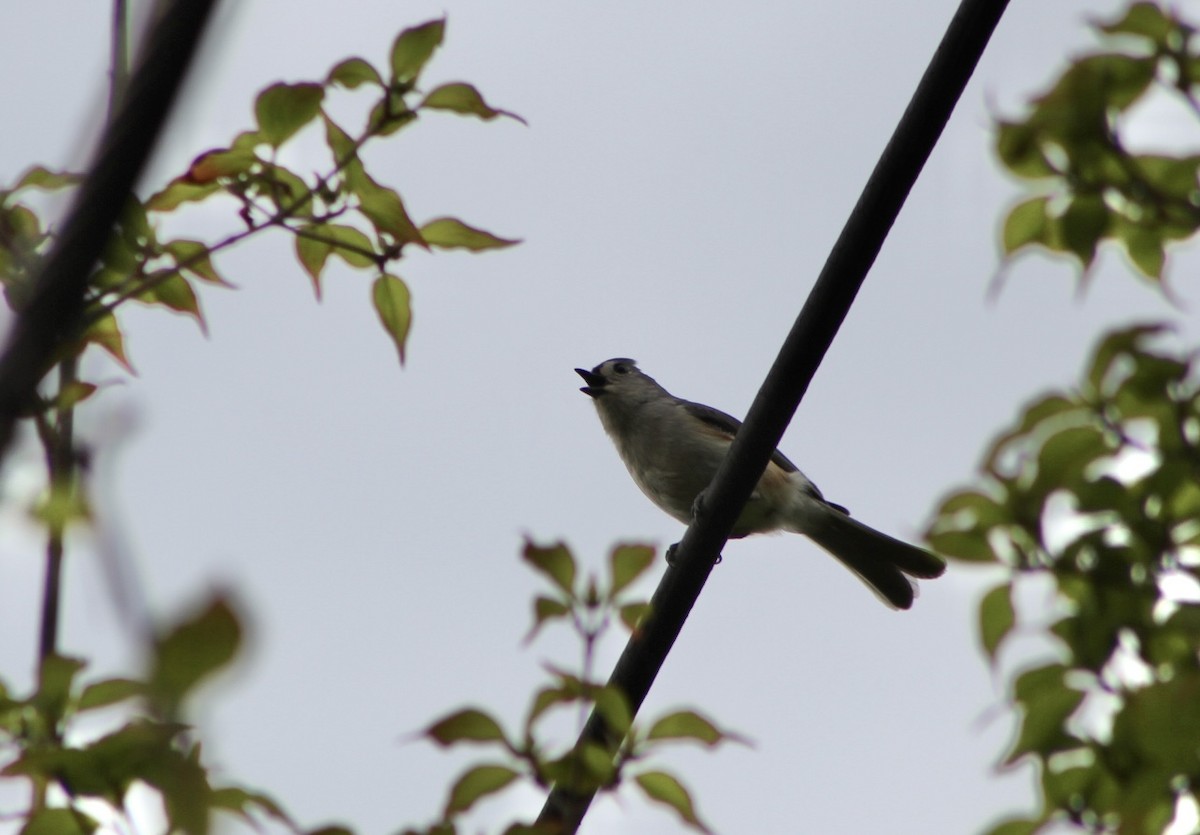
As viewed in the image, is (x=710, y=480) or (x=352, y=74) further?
(x=710, y=480)

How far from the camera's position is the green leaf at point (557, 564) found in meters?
2.02

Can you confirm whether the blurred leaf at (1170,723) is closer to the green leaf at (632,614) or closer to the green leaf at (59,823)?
the green leaf at (632,614)

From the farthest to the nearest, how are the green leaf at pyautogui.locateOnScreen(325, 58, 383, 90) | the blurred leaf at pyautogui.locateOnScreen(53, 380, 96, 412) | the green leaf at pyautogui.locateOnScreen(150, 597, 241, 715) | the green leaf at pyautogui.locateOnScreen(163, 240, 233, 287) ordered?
the green leaf at pyautogui.locateOnScreen(163, 240, 233, 287) < the green leaf at pyautogui.locateOnScreen(325, 58, 383, 90) < the blurred leaf at pyautogui.locateOnScreen(53, 380, 96, 412) < the green leaf at pyautogui.locateOnScreen(150, 597, 241, 715)

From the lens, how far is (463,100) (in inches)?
92.2

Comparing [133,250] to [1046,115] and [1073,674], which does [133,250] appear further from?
[1073,674]

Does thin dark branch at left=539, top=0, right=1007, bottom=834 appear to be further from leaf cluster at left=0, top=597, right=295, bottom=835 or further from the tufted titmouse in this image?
the tufted titmouse

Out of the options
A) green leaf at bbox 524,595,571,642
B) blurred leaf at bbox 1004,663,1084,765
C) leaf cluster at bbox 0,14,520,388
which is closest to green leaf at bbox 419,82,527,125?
leaf cluster at bbox 0,14,520,388

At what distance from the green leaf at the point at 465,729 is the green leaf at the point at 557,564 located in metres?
0.25

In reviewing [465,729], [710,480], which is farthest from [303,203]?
[710,480]

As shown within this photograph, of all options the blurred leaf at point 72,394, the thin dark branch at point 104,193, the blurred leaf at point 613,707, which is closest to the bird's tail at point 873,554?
the blurred leaf at point 613,707

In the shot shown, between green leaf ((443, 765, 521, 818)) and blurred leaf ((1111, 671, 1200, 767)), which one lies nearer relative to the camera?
blurred leaf ((1111, 671, 1200, 767))

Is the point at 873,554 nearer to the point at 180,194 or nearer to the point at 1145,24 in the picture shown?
the point at 180,194

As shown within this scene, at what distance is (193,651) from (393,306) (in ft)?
6.17

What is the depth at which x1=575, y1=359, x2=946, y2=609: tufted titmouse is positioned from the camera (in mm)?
7582
